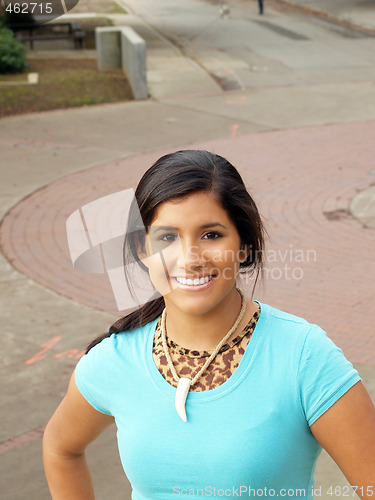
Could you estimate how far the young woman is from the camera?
1.82 meters

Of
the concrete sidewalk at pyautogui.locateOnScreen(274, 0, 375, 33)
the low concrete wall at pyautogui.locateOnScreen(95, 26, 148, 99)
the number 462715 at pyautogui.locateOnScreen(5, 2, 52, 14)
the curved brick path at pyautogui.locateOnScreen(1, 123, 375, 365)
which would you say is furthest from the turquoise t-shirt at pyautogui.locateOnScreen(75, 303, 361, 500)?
the concrete sidewalk at pyautogui.locateOnScreen(274, 0, 375, 33)

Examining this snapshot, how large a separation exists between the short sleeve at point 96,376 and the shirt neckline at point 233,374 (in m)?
0.11

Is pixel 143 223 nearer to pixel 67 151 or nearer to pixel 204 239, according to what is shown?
pixel 204 239

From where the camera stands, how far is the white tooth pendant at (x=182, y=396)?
1890 mm

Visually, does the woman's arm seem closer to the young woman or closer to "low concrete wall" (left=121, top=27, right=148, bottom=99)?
the young woman

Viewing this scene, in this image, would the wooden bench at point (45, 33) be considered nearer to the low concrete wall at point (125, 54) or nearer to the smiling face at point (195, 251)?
the low concrete wall at point (125, 54)

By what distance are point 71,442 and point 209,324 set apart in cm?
53

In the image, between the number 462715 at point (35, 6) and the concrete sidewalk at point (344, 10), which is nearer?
the number 462715 at point (35, 6)

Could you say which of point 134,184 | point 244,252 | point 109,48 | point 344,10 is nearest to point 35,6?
point 134,184

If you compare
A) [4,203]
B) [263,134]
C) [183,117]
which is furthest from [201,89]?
[4,203]

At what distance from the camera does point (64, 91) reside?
47.8 ft

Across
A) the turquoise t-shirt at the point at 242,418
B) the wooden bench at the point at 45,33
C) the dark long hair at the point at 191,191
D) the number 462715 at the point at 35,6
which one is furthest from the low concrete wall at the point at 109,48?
the turquoise t-shirt at the point at 242,418

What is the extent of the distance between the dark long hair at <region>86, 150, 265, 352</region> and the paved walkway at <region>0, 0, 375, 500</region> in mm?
441

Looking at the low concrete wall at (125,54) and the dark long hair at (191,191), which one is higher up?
the dark long hair at (191,191)
